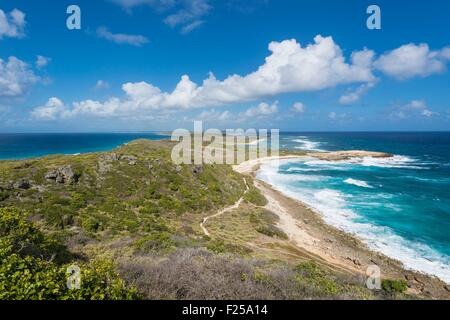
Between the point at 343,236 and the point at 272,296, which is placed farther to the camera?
the point at 343,236

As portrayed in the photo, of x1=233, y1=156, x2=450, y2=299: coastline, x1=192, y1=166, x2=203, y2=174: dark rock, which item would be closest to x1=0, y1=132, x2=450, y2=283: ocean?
x1=233, y1=156, x2=450, y2=299: coastline

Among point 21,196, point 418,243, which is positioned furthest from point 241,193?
point 21,196

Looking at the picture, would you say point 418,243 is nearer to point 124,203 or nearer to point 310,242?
point 310,242

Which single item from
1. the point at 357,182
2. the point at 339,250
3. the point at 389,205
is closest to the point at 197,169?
the point at 339,250

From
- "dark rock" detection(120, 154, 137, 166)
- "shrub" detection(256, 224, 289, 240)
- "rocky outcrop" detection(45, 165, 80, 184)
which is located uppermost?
"dark rock" detection(120, 154, 137, 166)

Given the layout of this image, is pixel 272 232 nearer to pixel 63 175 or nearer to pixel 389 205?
pixel 63 175

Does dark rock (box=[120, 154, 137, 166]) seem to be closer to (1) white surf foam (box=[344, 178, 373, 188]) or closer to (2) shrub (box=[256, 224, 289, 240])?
(2) shrub (box=[256, 224, 289, 240])
